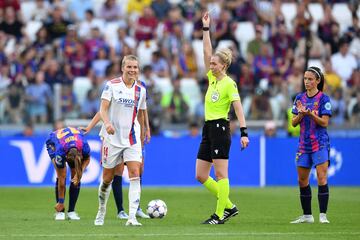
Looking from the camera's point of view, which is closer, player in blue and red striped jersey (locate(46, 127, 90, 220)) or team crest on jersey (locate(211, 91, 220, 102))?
team crest on jersey (locate(211, 91, 220, 102))

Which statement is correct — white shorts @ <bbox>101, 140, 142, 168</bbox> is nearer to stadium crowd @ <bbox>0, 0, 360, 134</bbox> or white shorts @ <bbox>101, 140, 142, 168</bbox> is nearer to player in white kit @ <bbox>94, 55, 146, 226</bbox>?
player in white kit @ <bbox>94, 55, 146, 226</bbox>

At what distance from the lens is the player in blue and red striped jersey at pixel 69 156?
1487cm

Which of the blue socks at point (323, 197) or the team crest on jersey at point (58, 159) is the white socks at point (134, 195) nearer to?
the team crest on jersey at point (58, 159)

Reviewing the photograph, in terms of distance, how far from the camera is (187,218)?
15.6 metres

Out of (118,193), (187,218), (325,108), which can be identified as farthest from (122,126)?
(325,108)

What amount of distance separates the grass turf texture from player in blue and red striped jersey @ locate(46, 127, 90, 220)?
37 cm

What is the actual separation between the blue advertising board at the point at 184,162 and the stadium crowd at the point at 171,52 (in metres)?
0.84

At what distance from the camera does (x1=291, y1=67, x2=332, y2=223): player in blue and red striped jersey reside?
14.6m

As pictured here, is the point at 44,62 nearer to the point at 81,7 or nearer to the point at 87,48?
the point at 87,48

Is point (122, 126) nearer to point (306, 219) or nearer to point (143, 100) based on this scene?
point (143, 100)

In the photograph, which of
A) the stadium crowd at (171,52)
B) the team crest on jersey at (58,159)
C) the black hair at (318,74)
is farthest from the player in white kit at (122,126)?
the stadium crowd at (171,52)

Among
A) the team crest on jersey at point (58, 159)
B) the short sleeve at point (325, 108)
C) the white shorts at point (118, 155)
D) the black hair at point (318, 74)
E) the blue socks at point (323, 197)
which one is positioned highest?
the black hair at point (318, 74)

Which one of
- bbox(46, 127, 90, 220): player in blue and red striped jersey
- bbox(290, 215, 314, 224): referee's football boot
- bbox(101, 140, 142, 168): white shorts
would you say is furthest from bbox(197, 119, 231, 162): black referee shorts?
bbox(46, 127, 90, 220): player in blue and red striped jersey

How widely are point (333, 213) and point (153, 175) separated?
361 inches
